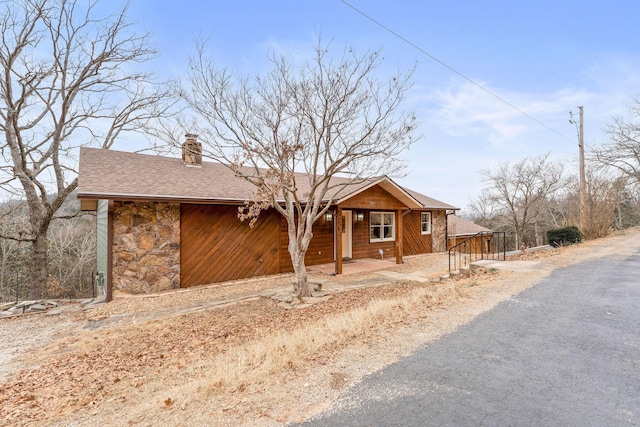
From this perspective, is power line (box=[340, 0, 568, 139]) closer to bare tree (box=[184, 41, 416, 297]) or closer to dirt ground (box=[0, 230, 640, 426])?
bare tree (box=[184, 41, 416, 297])

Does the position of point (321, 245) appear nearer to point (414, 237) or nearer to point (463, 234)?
point (414, 237)

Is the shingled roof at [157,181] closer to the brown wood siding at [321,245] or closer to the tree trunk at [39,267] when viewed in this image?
the brown wood siding at [321,245]

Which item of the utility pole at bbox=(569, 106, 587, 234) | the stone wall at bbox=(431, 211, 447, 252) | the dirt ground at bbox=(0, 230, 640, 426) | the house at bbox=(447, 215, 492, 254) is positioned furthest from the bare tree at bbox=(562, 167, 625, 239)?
the dirt ground at bbox=(0, 230, 640, 426)

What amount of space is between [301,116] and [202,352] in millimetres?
5714

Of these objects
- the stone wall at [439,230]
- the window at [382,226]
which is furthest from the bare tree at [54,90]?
the stone wall at [439,230]

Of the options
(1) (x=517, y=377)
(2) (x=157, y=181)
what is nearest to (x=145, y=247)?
(2) (x=157, y=181)

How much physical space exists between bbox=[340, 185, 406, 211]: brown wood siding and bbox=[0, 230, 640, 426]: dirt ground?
10.8 ft

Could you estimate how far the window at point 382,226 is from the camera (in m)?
13.6

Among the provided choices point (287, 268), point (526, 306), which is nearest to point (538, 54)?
point (526, 306)

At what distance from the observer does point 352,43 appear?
7.40 m

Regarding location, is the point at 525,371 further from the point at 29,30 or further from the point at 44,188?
the point at 29,30

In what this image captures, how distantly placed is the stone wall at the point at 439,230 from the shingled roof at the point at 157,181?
16.0 ft

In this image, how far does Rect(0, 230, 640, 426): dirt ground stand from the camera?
2859mm

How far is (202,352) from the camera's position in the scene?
183 inches
